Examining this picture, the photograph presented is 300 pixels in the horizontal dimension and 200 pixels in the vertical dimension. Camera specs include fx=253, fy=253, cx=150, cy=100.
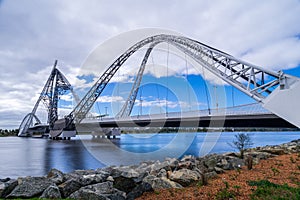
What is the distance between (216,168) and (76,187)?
4402mm

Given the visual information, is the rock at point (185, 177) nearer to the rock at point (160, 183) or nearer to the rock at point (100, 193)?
the rock at point (160, 183)

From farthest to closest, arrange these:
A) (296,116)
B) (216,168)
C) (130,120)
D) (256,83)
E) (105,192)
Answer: (130,120) → (256,83) → (296,116) → (216,168) → (105,192)

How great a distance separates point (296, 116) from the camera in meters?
10.1

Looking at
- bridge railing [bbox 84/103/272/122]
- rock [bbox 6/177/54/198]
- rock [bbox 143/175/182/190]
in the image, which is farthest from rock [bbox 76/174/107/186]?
bridge railing [bbox 84/103/272/122]

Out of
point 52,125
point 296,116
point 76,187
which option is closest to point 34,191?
point 76,187

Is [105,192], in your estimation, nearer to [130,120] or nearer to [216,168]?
[216,168]

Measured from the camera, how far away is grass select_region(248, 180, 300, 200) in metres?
5.09

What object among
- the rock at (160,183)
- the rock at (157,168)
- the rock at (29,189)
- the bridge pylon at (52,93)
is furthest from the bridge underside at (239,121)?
the bridge pylon at (52,93)

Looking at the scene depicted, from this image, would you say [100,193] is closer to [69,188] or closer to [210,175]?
[69,188]

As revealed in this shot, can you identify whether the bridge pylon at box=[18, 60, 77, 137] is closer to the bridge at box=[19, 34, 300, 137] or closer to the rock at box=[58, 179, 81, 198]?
the bridge at box=[19, 34, 300, 137]

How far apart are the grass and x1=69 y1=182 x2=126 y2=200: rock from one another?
3000mm

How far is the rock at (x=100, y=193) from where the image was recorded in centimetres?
573

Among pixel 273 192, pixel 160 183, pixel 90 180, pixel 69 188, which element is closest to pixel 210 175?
pixel 160 183

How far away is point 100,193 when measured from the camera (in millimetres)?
5980
